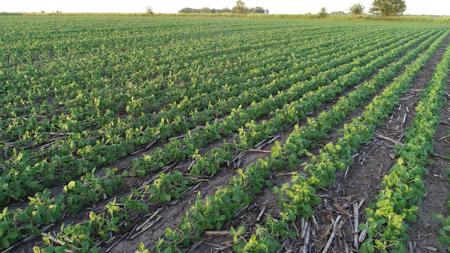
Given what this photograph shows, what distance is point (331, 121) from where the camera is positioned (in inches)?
277

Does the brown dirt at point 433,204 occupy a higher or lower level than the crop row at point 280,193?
lower

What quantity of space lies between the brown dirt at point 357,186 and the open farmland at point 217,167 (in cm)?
2

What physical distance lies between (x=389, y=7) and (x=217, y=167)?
8729 cm

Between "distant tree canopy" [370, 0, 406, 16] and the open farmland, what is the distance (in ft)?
262

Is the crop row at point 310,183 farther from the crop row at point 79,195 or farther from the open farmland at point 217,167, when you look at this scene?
the crop row at point 79,195

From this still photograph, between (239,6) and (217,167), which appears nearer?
(217,167)

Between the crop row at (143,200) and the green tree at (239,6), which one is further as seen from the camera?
the green tree at (239,6)

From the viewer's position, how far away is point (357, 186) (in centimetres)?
498

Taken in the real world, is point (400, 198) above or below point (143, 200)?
above

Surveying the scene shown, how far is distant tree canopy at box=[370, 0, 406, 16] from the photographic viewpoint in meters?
79.3

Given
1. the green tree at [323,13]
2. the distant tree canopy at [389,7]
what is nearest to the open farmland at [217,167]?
the green tree at [323,13]

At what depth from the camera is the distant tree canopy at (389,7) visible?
79312mm

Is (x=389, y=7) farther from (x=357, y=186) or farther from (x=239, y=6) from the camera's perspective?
(x=357, y=186)

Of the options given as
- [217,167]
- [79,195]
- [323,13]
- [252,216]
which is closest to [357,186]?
[252,216]
